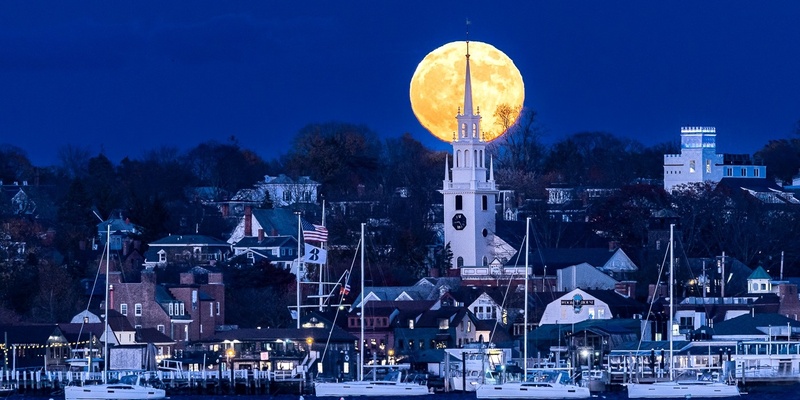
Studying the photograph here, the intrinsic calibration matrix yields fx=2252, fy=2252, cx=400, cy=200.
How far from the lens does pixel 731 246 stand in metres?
145

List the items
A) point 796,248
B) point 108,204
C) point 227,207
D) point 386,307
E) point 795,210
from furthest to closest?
point 227,207, point 108,204, point 795,210, point 796,248, point 386,307

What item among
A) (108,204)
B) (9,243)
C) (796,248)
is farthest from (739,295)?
(108,204)

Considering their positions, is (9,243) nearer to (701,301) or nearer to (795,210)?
(701,301)

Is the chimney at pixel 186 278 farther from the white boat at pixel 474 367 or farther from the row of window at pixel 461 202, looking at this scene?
the row of window at pixel 461 202

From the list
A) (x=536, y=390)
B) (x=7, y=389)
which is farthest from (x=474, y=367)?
(x=7, y=389)

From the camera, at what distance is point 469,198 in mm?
148125

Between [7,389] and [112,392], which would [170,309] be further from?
[112,392]

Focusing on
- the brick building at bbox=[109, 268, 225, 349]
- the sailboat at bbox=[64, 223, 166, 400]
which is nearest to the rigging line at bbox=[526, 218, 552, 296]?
the brick building at bbox=[109, 268, 225, 349]

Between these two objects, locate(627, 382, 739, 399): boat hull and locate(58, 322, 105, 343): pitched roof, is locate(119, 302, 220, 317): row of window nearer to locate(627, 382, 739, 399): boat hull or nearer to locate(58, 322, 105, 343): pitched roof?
locate(58, 322, 105, 343): pitched roof

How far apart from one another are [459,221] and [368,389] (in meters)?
55.3

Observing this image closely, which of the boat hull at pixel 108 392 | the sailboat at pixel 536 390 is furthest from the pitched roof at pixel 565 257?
the boat hull at pixel 108 392

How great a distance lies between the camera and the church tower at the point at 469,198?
483 ft

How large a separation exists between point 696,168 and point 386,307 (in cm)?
6784

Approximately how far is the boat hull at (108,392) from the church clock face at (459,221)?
56.9 metres
